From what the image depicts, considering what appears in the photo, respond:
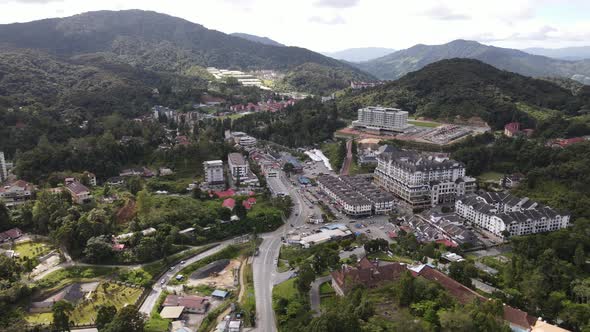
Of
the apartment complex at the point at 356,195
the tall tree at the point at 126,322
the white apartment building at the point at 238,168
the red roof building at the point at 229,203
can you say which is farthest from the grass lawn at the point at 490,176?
the tall tree at the point at 126,322

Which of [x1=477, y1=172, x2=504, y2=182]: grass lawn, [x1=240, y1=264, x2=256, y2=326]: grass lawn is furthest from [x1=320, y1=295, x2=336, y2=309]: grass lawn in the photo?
[x1=477, y1=172, x2=504, y2=182]: grass lawn

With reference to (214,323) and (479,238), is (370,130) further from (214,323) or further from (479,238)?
(214,323)

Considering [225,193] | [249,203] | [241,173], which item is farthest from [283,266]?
[241,173]

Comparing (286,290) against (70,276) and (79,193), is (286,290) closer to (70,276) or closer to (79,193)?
(70,276)

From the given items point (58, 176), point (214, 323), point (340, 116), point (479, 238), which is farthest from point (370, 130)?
point (214, 323)

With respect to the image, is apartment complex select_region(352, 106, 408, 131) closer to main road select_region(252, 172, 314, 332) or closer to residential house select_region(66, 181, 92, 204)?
main road select_region(252, 172, 314, 332)

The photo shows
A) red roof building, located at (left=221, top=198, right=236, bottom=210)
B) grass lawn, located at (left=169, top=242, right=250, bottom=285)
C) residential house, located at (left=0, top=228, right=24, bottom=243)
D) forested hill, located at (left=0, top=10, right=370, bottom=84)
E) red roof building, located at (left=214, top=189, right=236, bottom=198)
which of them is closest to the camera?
grass lawn, located at (left=169, top=242, right=250, bottom=285)
